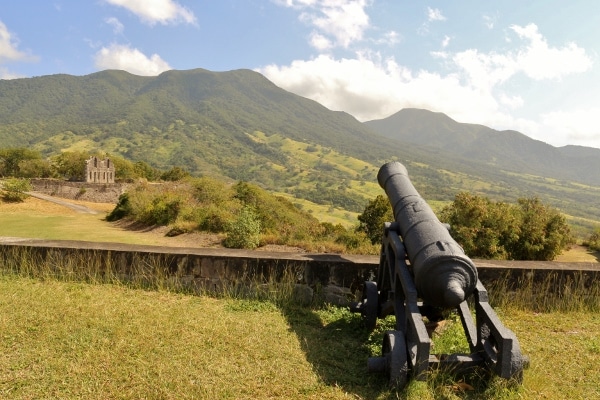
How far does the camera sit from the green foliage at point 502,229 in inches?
545

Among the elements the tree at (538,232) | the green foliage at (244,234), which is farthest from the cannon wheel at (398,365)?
the tree at (538,232)

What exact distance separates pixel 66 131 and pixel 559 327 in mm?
177106

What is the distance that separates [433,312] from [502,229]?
12.4 metres

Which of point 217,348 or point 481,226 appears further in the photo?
point 481,226

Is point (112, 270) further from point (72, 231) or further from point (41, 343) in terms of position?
point (72, 231)

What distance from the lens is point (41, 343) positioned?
3.45 meters

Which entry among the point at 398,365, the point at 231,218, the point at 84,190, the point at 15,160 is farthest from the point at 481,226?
the point at 15,160

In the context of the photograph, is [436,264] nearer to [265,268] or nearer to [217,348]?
[217,348]

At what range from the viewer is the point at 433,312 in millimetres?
3762

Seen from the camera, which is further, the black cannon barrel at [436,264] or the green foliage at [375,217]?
the green foliage at [375,217]

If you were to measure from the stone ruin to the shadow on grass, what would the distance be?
138ft

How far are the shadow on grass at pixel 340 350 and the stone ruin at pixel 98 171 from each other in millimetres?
42027

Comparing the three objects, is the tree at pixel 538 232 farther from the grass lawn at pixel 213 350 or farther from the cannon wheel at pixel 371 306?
the cannon wheel at pixel 371 306

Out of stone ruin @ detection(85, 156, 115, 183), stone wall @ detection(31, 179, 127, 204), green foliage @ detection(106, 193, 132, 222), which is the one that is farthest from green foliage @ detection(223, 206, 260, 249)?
stone ruin @ detection(85, 156, 115, 183)
